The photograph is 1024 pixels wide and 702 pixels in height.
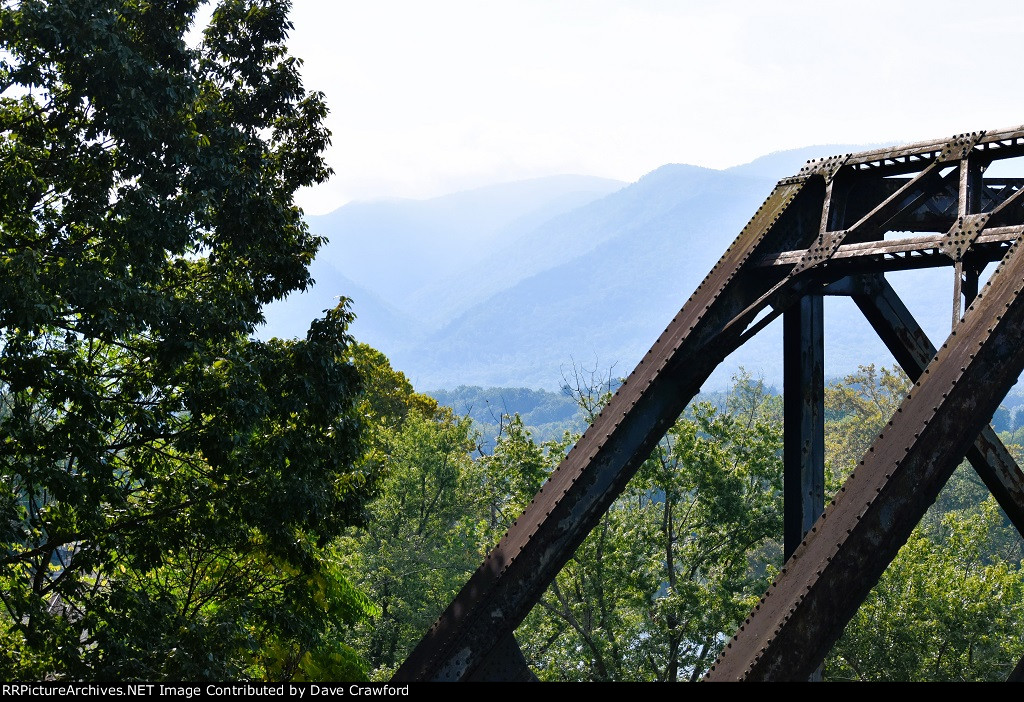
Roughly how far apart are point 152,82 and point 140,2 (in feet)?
5.85

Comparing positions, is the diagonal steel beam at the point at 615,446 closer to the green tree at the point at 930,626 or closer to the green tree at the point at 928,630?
the green tree at the point at 930,626

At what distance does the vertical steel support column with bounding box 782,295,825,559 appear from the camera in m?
5.14

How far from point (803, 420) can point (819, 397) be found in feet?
0.55

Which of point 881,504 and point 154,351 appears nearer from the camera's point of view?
point 881,504

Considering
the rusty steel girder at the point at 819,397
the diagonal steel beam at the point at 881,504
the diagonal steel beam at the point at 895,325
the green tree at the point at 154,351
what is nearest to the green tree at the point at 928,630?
the green tree at the point at 154,351

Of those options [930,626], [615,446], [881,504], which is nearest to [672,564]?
[930,626]

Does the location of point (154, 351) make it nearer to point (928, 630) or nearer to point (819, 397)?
point (819, 397)

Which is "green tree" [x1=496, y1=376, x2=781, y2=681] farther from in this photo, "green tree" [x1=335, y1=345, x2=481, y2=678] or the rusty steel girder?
the rusty steel girder

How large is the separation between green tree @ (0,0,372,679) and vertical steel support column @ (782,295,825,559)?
278 inches

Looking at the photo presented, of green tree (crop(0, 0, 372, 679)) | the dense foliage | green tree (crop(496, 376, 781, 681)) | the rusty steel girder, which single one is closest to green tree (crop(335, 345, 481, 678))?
the dense foliage

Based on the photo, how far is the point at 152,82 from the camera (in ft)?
35.1

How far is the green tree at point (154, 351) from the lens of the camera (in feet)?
32.6

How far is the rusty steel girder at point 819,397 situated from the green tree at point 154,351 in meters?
6.56

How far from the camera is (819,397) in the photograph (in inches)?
208
